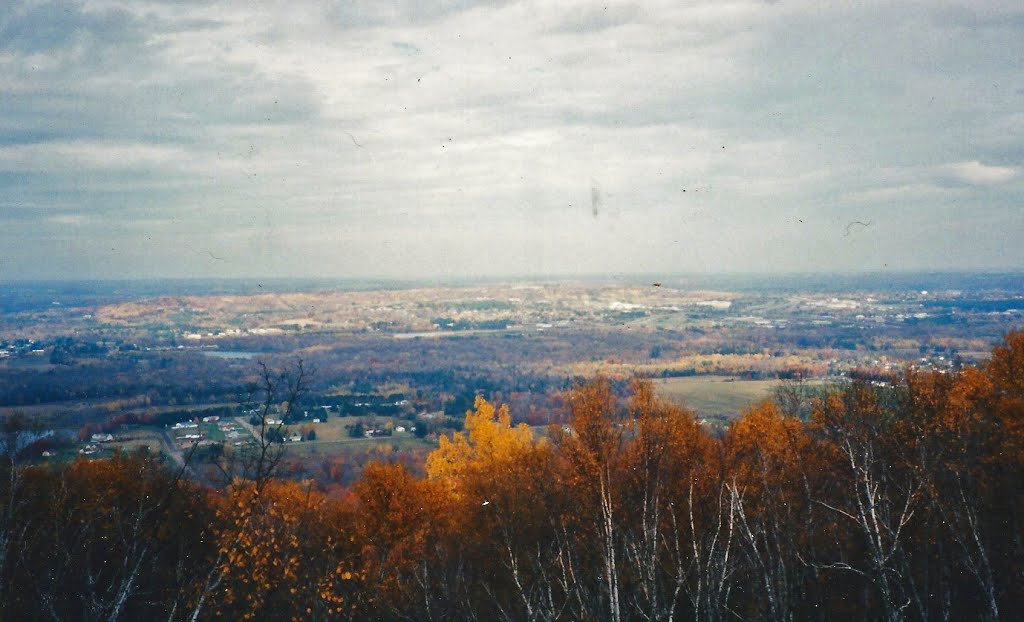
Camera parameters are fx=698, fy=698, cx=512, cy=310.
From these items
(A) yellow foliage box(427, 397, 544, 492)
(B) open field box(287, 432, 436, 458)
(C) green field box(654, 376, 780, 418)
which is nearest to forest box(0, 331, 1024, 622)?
(A) yellow foliage box(427, 397, 544, 492)

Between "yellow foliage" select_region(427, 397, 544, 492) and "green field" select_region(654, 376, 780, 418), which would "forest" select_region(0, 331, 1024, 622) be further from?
"green field" select_region(654, 376, 780, 418)

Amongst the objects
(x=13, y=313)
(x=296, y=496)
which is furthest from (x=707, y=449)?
(x=13, y=313)

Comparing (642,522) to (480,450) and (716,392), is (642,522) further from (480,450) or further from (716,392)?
(716,392)

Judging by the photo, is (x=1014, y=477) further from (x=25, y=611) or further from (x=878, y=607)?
(x=25, y=611)

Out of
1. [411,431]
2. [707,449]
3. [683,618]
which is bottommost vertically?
[411,431]

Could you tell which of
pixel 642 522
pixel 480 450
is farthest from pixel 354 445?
pixel 642 522
